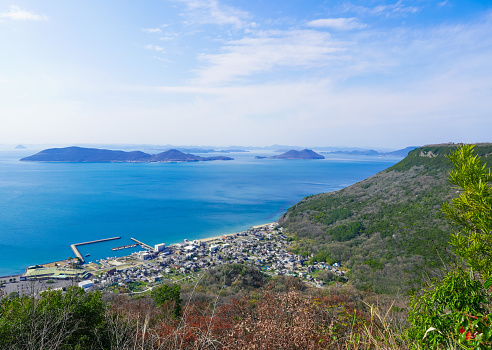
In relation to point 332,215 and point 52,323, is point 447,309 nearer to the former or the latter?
point 52,323

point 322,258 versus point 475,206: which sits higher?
point 475,206

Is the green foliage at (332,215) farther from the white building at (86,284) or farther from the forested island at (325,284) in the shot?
the white building at (86,284)

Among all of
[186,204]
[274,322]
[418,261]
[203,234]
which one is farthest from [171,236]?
[274,322]

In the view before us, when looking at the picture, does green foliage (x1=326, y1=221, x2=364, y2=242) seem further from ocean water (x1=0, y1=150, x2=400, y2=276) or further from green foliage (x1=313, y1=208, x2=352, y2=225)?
ocean water (x1=0, y1=150, x2=400, y2=276)

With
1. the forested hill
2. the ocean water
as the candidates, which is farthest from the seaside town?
the ocean water

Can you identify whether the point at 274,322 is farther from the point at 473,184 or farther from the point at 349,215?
the point at 349,215

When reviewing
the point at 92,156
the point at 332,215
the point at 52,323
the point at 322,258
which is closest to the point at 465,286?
the point at 52,323
